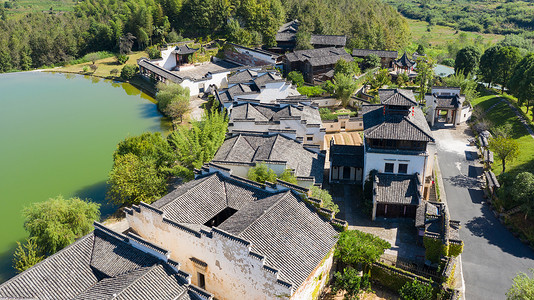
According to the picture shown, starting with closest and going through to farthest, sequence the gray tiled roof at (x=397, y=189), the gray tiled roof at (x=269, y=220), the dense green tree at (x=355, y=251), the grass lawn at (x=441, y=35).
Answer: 1. the gray tiled roof at (x=269, y=220)
2. the dense green tree at (x=355, y=251)
3. the gray tiled roof at (x=397, y=189)
4. the grass lawn at (x=441, y=35)

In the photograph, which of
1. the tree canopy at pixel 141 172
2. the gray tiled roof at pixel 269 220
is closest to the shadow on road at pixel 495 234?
the gray tiled roof at pixel 269 220

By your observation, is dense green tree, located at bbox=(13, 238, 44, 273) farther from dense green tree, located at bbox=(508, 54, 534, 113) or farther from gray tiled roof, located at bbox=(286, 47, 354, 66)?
dense green tree, located at bbox=(508, 54, 534, 113)

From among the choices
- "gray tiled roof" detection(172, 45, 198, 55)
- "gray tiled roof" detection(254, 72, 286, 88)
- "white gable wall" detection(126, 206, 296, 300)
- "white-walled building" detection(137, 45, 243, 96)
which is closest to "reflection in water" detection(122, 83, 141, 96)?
"white-walled building" detection(137, 45, 243, 96)

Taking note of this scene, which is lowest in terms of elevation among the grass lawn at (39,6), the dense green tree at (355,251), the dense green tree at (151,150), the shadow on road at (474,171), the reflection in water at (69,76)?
the shadow on road at (474,171)

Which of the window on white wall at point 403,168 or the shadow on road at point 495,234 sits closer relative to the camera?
the shadow on road at point 495,234

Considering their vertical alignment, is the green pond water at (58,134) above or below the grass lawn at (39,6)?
below

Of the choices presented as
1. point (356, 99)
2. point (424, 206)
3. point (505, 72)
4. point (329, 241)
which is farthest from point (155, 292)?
point (505, 72)

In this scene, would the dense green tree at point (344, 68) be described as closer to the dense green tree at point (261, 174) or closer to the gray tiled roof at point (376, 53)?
the gray tiled roof at point (376, 53)
